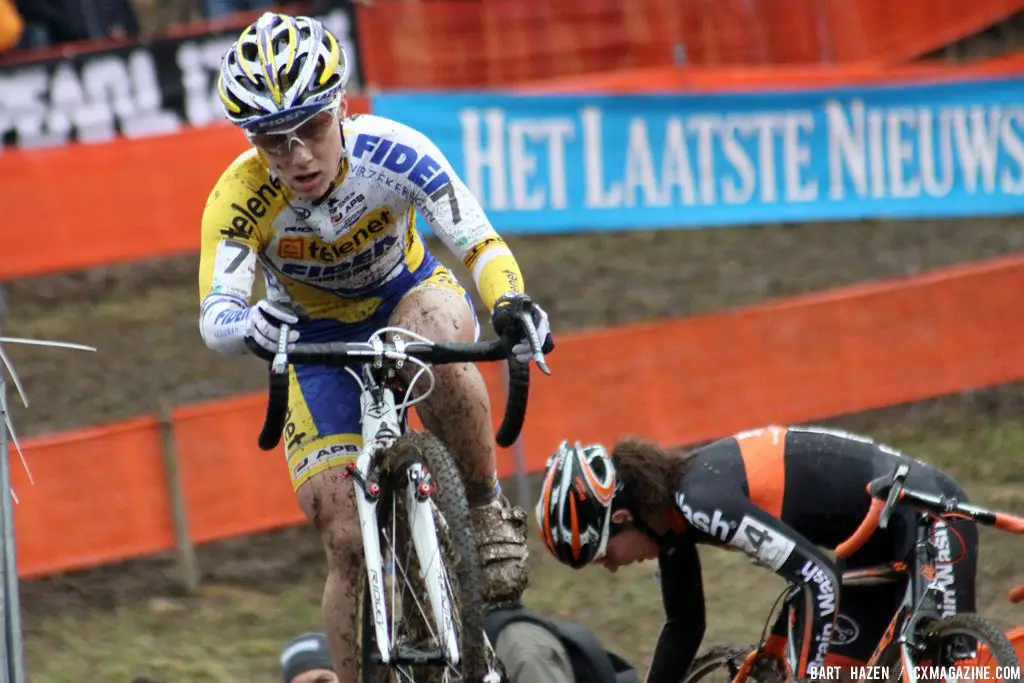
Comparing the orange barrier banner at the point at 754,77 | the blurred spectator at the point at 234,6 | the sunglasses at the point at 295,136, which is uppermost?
the blurred spectator at the point at 234,6

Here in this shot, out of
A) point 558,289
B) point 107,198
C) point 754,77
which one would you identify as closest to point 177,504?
point 107,198

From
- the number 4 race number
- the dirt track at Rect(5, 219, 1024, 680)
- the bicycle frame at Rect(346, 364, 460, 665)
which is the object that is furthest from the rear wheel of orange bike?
the dirt track at Rect(5, 219, 1024, 680)

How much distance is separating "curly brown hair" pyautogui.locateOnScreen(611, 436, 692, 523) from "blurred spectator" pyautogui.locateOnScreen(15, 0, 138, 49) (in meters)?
10.1

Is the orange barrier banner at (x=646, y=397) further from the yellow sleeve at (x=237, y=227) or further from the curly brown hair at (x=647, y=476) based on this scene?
the yellow sleeve at (x=237, y=227)

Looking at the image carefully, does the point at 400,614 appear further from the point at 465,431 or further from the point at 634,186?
the point at 634,186

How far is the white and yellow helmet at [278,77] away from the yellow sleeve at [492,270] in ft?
2.37

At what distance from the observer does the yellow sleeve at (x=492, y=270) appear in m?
5.33

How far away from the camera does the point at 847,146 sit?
13.2m

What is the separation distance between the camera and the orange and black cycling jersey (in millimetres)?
5664

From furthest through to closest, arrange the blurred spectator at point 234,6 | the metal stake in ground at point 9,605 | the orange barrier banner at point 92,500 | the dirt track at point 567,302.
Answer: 1. the blurred spectator at point 234,6
2. the dirt track at point 567,302
3. the orange barrier banner at point 92,500
4. the metal stake in ground at point 9,605

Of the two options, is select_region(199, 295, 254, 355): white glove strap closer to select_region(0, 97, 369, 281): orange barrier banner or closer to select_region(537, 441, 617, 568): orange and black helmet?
select_region(537, 441, 617, 568): orange and black helmet

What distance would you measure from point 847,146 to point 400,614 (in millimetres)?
8903

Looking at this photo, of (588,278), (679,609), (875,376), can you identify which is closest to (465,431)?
(679,609)

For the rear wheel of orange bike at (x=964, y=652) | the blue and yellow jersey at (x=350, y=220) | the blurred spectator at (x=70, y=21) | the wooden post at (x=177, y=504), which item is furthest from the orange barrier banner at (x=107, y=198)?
the rear wheel of orange bike at (x=964, y=652)
